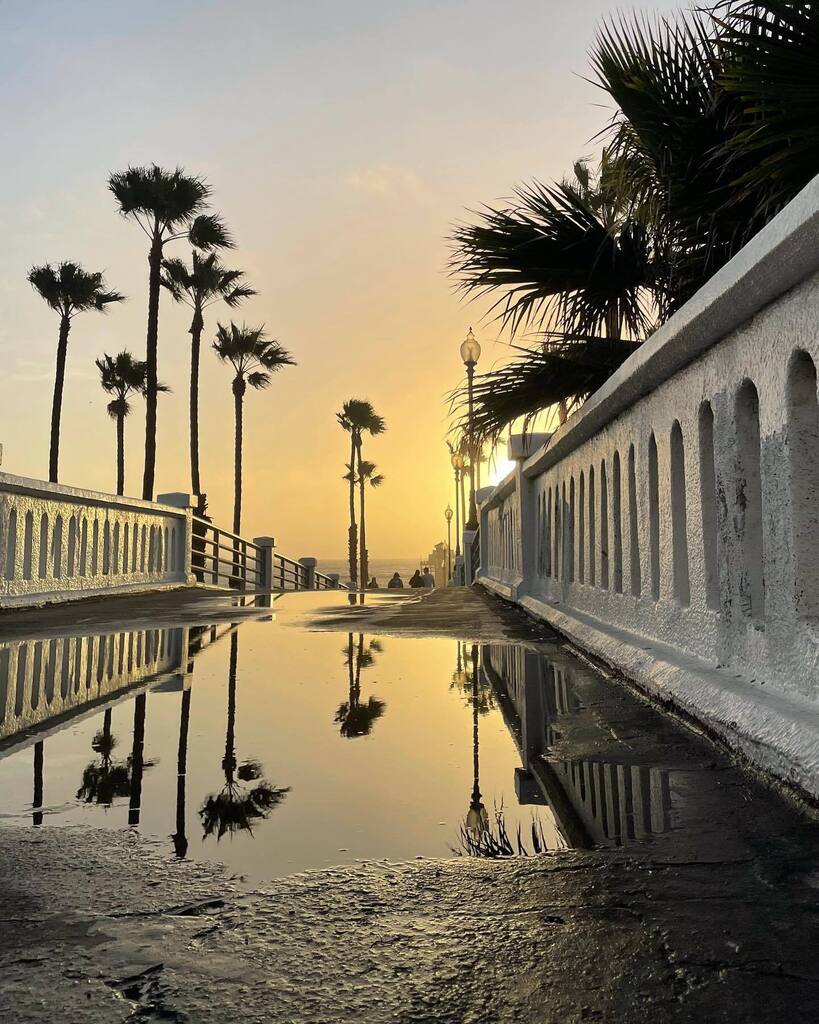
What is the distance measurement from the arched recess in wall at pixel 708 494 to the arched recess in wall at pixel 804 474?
75 centimetres

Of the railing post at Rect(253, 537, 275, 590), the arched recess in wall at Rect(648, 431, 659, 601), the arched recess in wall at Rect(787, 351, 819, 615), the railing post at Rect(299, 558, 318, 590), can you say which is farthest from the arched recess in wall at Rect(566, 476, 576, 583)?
the railing post at Rect(299, 558, 318, 590)

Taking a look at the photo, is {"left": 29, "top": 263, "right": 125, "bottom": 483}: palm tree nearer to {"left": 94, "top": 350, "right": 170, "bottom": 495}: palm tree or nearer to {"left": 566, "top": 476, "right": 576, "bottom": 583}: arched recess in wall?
{"left": 94, "top": 350, "right": 170, "bottom": 495}: palm tree

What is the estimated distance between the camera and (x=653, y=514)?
13.0 ft

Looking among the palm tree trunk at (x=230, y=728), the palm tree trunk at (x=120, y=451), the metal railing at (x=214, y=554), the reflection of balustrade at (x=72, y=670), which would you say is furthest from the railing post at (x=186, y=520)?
the palm tree trunk at (x=120, y=451)

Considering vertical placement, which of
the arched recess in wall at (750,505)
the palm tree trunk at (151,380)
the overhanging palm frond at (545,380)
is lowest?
the arched recess in wall at (750,505)

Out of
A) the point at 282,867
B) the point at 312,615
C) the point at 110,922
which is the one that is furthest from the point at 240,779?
the point at 312,615

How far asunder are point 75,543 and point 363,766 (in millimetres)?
8858

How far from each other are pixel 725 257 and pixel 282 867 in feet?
18.9

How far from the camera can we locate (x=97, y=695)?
378 centimetres

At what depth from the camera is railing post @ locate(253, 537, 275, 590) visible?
1995 cm

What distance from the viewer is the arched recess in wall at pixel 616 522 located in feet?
15.6

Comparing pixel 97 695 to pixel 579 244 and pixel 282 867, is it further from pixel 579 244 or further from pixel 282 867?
pixel 579 244

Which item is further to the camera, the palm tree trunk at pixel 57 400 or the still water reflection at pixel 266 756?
the palm tree trunk at pixel 57 400

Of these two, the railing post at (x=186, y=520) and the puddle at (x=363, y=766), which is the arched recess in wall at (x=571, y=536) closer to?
the puddle at (x=363, y=766)
